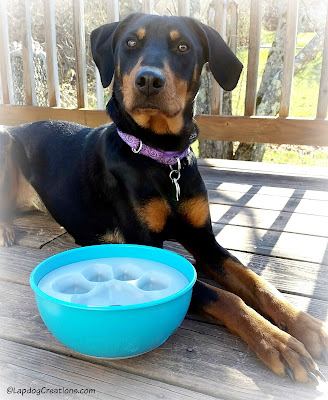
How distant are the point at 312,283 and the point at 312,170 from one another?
2.10 m

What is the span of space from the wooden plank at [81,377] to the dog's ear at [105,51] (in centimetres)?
146

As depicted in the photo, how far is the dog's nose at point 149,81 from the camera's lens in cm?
196

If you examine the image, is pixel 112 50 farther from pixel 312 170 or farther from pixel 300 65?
pixel 300 65

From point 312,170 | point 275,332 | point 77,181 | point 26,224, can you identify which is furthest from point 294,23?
point 275,332

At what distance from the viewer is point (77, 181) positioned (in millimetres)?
2598

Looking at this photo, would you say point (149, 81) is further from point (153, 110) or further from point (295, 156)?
point (295, 156)

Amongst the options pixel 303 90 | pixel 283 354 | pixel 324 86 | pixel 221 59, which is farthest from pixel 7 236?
pixel 303 90

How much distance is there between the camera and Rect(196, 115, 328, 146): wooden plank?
12.3 feet

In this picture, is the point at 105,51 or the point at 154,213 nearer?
the point at 154,213

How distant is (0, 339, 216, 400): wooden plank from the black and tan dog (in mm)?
411

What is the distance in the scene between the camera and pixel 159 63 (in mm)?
2072

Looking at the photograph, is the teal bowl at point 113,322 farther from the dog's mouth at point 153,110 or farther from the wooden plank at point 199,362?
the dog's mouth at point 153,110

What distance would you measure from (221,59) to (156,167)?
71 centimetres

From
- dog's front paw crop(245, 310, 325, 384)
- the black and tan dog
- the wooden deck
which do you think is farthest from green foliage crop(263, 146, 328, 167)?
dog's front paw crop(245, 310, 325, 384)
